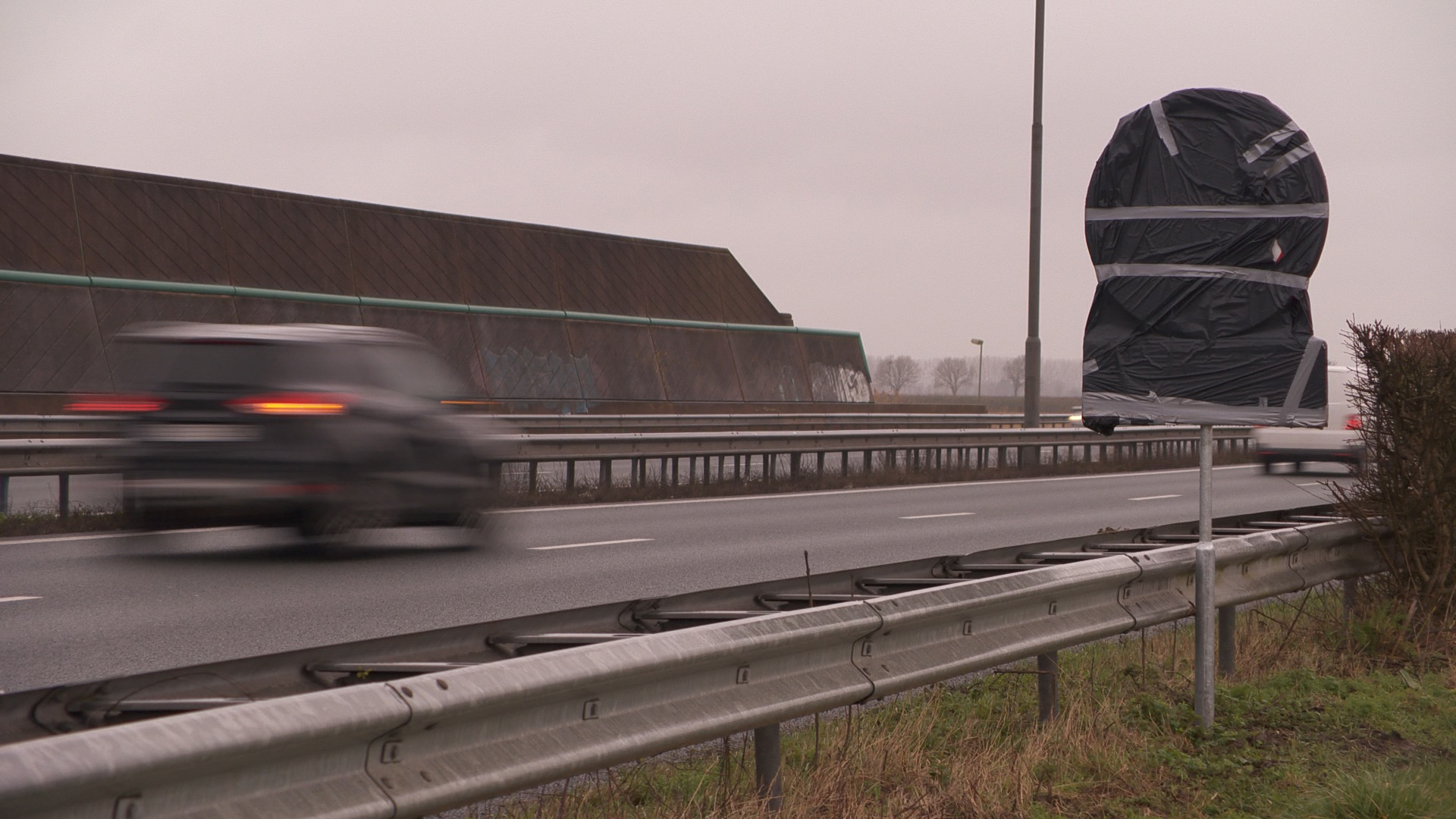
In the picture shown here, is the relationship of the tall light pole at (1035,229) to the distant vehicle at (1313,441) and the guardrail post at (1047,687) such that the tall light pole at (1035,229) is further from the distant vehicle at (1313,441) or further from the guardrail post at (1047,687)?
the guardrail post at (1047,687)

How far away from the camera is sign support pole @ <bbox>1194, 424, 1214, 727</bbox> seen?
546 cm

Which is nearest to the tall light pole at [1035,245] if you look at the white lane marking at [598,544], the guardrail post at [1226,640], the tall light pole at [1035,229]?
the tall light pole at [1035,229]

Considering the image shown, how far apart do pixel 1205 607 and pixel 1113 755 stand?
863mm

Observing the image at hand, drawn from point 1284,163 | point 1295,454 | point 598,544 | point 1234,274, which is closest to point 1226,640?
point 1234,274

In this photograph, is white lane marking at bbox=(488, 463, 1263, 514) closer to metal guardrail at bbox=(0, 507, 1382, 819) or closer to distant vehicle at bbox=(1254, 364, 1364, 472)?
distant vehicle at bbox=(1254, 364, 1364, 472)

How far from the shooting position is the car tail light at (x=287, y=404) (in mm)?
9680

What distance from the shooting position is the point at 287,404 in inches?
382

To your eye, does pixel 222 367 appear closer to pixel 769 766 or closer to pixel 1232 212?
pixel 769 766

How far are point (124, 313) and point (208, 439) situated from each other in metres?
19.3

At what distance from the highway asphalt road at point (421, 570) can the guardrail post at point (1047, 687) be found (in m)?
3.32

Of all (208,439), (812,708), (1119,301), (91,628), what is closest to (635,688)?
(812,708)

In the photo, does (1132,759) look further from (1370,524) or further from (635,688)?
(1370,524)

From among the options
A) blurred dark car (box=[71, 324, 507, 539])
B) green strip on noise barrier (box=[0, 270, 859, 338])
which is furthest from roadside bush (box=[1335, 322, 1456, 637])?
green strip on noise barrier (box=[0, 270, 859, 338])

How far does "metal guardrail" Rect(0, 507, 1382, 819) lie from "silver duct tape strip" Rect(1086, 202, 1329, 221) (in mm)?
1429
